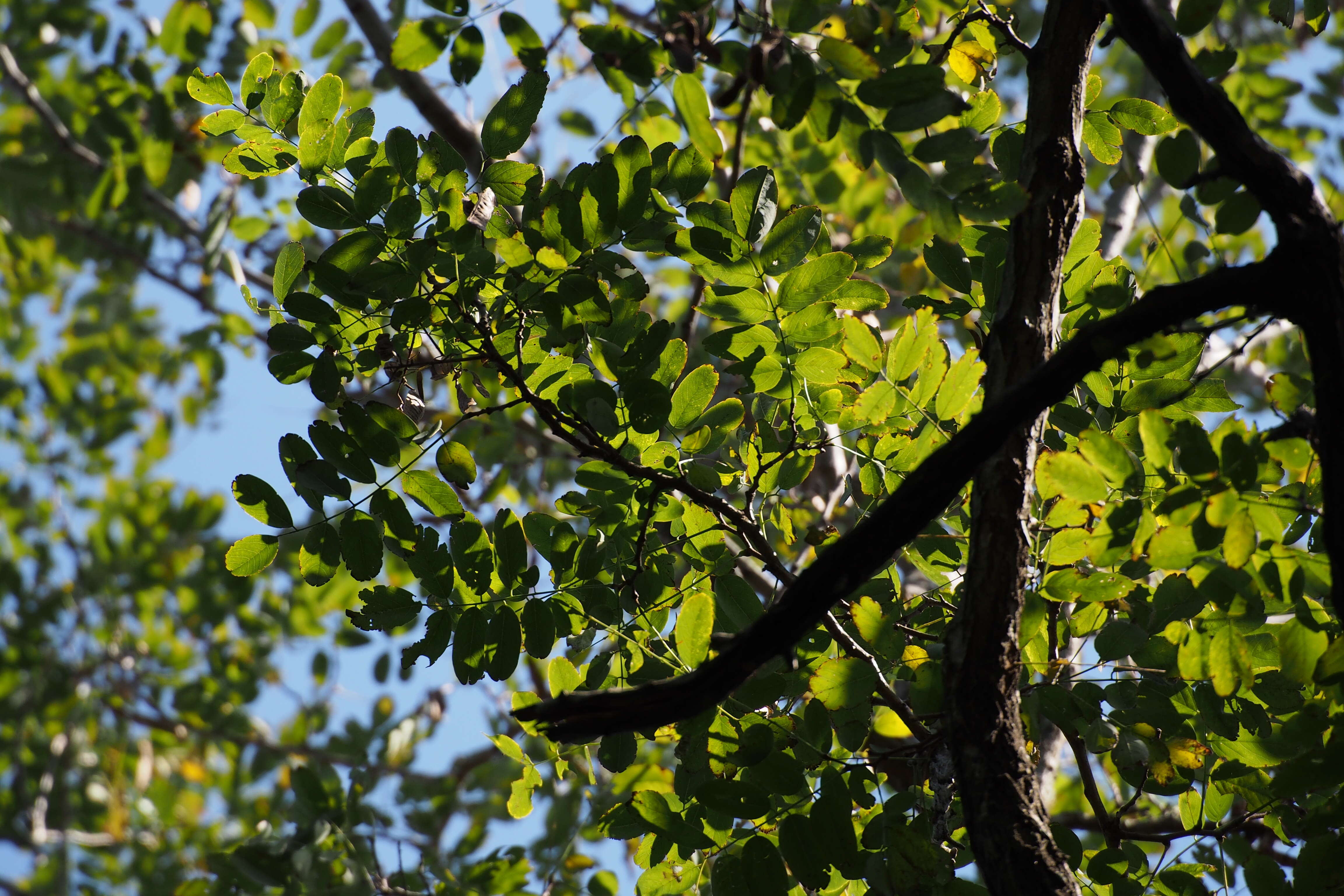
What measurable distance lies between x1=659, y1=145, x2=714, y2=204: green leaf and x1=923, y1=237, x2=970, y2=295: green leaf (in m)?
0.38

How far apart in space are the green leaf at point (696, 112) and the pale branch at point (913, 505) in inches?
20.5

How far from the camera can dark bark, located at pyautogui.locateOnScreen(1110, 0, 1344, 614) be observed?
0.96 metres

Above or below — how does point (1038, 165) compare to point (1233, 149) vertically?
above

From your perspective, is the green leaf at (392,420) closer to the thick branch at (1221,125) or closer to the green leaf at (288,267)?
the green leaf at (288,267)

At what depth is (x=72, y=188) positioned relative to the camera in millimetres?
3590

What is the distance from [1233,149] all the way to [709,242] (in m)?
0.65

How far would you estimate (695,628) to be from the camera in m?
1.29

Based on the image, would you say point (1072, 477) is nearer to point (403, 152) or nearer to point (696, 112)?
point (696, 112)

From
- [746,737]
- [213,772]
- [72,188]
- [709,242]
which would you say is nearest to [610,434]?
[709,242]

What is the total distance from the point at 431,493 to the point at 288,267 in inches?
15.3

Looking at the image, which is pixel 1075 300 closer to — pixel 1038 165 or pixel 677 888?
pixel 1038 165

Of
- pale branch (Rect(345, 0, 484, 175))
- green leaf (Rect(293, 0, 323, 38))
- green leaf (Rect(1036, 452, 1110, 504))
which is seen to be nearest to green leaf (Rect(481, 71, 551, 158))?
green leaf (Rect(1036, 452, 1110, 504))

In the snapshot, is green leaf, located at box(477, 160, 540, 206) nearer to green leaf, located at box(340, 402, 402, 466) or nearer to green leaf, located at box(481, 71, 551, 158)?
green leaf, located at box(481, 71, 551, 158)

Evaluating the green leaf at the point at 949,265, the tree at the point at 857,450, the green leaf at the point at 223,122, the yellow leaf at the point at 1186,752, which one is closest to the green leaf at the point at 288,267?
the tree at the point at 857,450
